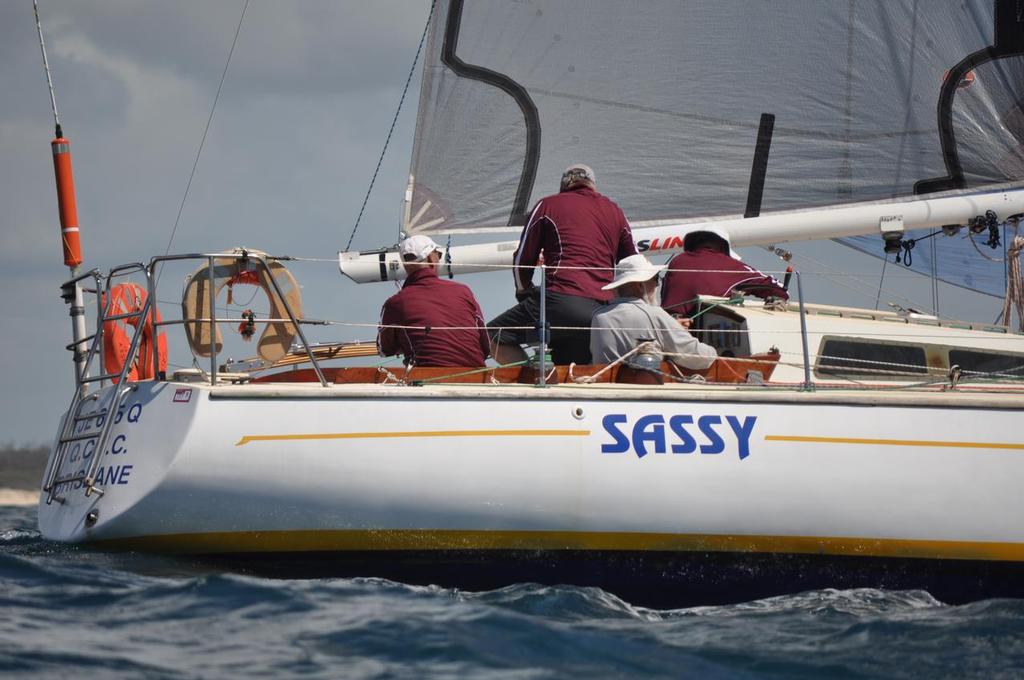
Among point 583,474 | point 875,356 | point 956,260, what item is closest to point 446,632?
point 583,474

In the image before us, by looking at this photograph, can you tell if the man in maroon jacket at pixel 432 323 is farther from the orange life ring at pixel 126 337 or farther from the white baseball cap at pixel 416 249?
the orange life ring at pixel 126 337

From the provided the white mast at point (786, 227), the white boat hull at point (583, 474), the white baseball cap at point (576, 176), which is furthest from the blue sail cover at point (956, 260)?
the white boat hull at point (583, 474)

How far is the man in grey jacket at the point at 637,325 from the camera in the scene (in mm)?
5863

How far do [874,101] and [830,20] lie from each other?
Result: 55 cm

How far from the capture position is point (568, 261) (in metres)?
6.29

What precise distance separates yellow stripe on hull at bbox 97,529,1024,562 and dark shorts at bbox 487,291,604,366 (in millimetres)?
1117

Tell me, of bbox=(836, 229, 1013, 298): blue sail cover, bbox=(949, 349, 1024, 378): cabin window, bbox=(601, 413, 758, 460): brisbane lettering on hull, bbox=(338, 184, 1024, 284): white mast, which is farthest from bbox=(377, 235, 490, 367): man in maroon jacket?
bbox=(836, 229, 1013, 298): blue sail cover

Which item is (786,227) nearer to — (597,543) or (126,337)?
(597,543)

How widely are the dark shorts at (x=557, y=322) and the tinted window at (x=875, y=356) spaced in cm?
110

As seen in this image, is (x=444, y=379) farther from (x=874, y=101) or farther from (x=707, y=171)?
(x=874, y=101)

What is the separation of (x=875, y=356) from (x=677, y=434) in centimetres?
138

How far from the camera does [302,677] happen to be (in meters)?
3.78

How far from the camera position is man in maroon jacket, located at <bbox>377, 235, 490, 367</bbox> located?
19.9ft

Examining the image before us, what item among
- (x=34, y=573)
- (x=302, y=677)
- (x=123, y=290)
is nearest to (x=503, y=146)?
(x=123, y=290)
